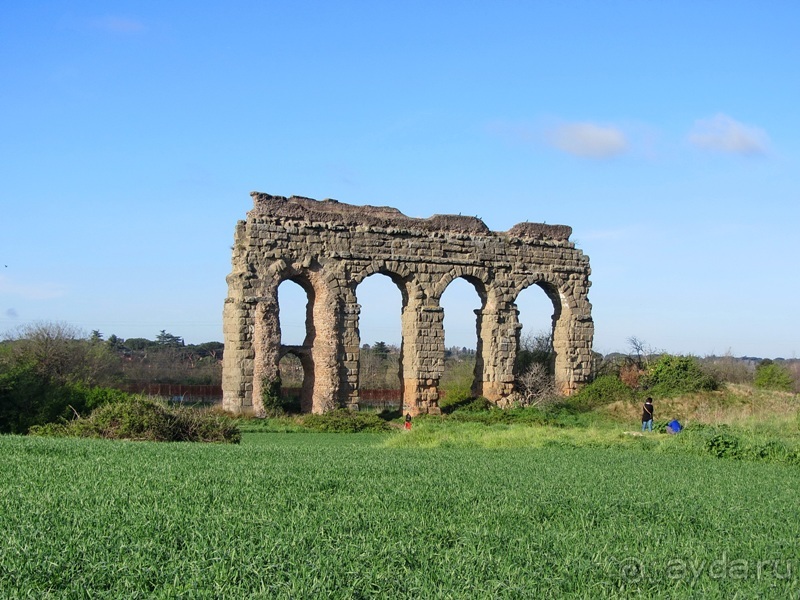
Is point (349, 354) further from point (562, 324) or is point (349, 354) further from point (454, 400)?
point (562, 324)

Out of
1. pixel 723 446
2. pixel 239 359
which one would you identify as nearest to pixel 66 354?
pixel 239 359

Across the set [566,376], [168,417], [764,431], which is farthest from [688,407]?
[168,417]

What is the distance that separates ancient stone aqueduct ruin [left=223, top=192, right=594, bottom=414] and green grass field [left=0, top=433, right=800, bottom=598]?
14.0m

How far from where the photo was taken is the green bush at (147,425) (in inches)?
656

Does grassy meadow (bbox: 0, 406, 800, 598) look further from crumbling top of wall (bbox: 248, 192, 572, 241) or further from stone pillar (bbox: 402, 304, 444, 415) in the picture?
stone pillar (bbox: 402, 304, 444, 415)

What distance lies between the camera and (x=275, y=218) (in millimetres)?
26250

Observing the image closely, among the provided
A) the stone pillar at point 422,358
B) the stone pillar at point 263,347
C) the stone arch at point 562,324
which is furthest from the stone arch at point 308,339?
the stone arch at point 562,324

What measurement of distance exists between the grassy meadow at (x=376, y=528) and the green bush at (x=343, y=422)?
1201cm

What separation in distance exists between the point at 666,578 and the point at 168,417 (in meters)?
12.4

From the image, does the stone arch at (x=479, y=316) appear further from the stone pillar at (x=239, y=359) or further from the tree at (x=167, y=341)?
the tree at (x=167, y=341)

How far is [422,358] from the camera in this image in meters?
27.7

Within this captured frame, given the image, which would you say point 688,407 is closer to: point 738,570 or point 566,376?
point 566,376

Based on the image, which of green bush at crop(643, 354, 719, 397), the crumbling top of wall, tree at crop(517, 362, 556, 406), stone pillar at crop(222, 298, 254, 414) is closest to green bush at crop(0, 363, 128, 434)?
stone pillar at crop(222, 298, 254, 414)

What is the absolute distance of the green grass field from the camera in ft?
19.2
